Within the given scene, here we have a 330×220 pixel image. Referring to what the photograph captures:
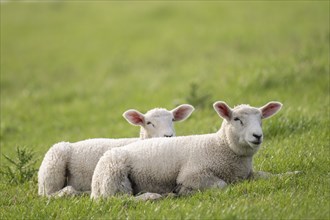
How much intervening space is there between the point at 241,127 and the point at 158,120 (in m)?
1.79

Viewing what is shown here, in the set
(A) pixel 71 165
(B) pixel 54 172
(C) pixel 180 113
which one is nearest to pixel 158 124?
(C) pixel 180 113

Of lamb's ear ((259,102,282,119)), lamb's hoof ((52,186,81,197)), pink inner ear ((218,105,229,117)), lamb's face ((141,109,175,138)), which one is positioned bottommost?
lamb's hoof ((52,186,81,197))

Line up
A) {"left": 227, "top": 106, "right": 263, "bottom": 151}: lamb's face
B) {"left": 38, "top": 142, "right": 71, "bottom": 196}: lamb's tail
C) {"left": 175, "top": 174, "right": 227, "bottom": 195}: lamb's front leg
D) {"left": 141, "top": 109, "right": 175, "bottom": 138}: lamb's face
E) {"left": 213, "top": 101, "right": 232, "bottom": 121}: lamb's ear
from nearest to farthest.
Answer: {"left": 227, "top": 106, "right": 263, "bottom": 151}: lamb's face
{"left": 175, "top": 174, "right": 227, "bottom": 195}: lamb's front leg
{"left": 213, "top": 101, "right": 232, "bottom": 121}: lamb's ear
{"left": 38, "top": 142, "right": 71, "bottom": 196}: lamb's tail
{"left": 141, "top": 109, "right": 175, "bottom": 138}: lamb's face

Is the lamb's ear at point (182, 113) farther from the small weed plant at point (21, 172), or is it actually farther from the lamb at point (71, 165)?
the small weed plant at point (21, 172)

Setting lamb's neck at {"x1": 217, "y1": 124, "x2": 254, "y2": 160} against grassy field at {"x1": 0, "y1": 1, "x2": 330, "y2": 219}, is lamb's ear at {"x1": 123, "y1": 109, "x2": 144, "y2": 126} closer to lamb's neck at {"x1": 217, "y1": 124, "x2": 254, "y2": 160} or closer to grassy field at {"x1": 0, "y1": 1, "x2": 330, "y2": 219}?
grassy field at {"x1": 0, "y1": 1, "x2": 330, "y2": 219}

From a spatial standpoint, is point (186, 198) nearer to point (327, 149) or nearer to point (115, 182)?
point (115, 182)

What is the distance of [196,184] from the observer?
306 inches

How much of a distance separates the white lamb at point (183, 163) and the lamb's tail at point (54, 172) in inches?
36.8

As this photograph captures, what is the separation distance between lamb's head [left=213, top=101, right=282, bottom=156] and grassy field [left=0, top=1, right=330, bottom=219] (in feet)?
1.77

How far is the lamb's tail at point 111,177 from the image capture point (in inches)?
305

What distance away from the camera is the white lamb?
25.7 feet

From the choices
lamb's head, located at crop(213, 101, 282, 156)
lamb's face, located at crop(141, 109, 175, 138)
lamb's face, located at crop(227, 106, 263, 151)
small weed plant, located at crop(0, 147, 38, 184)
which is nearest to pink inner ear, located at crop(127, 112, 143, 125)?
lamb's face, located at crop(141, 109, 175, 138)

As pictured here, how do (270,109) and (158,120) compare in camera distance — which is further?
(158,120)

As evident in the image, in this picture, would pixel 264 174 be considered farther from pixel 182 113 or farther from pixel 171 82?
pixel 171 82
